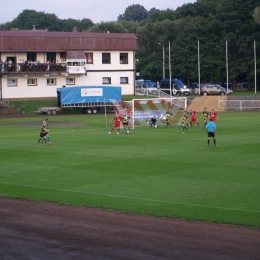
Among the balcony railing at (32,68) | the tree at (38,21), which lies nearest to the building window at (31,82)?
the balcony railing at (32,68)

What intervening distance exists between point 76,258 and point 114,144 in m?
24.8

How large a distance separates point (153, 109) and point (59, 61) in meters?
28.9

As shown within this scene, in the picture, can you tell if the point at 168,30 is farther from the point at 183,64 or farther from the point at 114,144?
→ the point at 114,144

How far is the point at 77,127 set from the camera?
52.5m

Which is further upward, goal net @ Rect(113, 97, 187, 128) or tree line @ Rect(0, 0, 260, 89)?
tree line @ Rect(0, 0, 260, 89)

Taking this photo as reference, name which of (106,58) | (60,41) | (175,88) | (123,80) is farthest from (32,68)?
(175,88)

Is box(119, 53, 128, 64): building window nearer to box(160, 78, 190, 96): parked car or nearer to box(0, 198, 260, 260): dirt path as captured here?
box(160, 78, 190, 96): parked car

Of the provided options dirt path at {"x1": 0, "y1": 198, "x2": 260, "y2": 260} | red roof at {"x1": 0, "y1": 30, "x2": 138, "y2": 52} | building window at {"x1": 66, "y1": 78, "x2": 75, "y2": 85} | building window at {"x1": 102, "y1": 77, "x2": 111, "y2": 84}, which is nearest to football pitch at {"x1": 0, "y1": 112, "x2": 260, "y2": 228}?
dirt path at {"x1": 0, "y1": 198, "x2": 260, "y2": 260}

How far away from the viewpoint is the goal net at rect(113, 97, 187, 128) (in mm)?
53844

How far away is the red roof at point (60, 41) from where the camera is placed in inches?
3088

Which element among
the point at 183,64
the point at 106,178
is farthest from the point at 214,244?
the point at 183,64

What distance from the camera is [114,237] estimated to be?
1348 centimetres

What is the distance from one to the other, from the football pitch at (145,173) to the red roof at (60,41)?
3778cm

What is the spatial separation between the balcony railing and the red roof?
2152 mm
